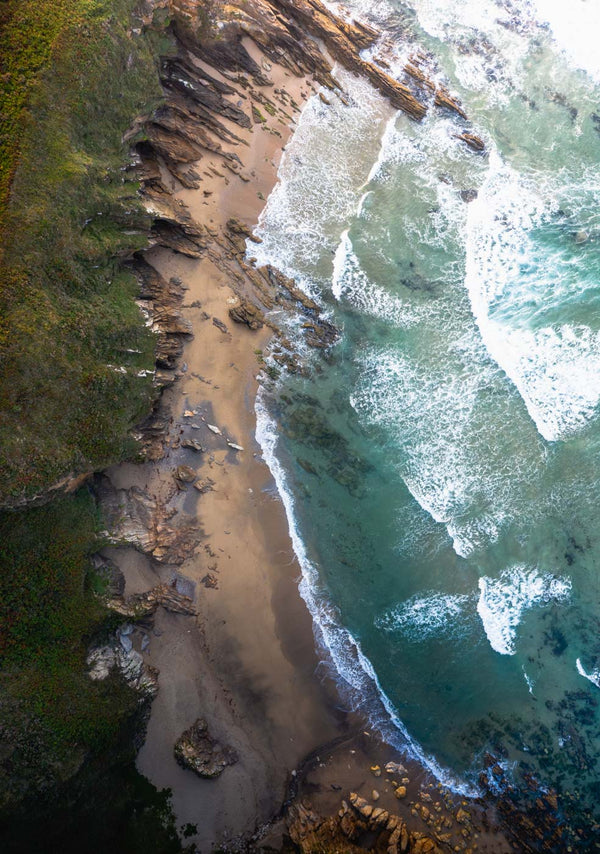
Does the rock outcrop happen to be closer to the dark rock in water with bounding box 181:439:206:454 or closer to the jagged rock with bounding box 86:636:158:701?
the jagged rock with bounding box 86:636:158:701

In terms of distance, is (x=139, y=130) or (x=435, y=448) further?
(x=435, y=448)

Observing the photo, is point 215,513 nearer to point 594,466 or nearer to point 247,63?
point 594,466

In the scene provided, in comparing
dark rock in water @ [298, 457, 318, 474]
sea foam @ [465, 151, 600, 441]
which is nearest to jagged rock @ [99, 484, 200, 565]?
dark rock in water @ [298, 457, 318, 474]

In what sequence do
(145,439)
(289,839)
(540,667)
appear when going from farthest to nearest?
(540,667) < (145,439) < (289,839)

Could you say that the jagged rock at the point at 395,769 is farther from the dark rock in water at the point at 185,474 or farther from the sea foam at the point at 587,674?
the dark rock in water at the point at 185,474

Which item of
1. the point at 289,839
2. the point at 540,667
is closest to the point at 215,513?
the point at 289,839

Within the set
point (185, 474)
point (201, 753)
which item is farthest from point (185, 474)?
point (201, 753)

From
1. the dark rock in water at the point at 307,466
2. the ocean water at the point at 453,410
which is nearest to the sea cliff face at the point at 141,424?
the dark rock in water at the point at 307,466
